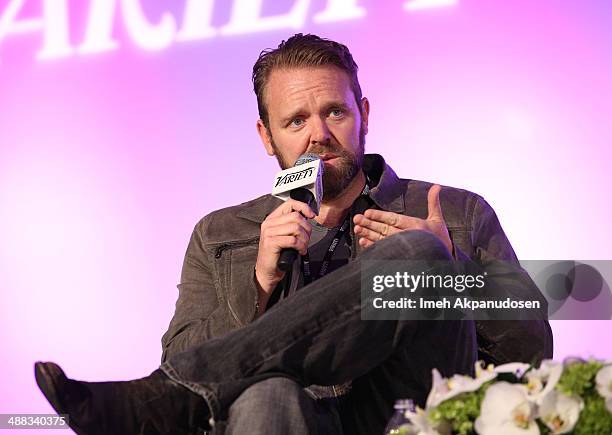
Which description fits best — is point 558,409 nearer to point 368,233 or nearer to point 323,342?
point 323,342

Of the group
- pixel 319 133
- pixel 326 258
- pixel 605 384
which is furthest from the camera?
pixel 319 133

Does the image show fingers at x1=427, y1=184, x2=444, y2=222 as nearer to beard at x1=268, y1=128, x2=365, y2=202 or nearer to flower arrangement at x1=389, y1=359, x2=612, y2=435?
beard at x1=268, y1=128, x2=365, y2=202

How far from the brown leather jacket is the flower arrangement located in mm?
647

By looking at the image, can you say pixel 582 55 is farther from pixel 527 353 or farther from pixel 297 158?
pixel 527 353

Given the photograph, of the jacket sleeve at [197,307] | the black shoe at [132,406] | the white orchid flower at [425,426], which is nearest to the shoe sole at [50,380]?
the black shoe at [132,406]

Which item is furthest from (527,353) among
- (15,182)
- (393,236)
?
(15,182)

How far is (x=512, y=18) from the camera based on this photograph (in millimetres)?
2695

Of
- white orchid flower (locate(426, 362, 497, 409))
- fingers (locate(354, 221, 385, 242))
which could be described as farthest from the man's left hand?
white orchid flower (locate(426, 362, 497, 409))

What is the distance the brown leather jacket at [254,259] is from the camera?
188 cm

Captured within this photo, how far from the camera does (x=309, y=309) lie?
157 centimetres

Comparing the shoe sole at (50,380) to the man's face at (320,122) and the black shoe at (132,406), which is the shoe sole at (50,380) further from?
the man's face at (320,122)

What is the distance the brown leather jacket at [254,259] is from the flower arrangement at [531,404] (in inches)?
25.5

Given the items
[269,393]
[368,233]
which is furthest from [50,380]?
[368,233]

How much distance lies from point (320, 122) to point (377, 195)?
222mm
